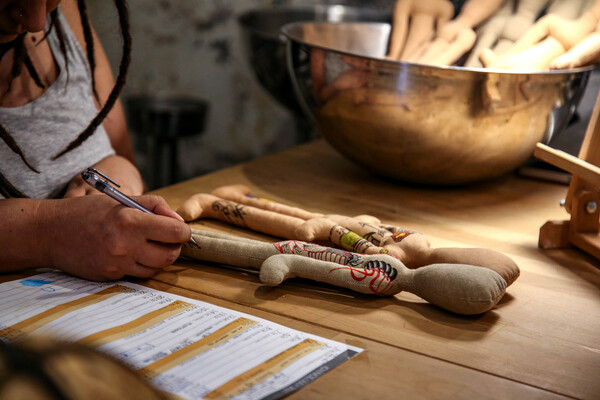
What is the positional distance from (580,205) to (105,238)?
0.67 meters

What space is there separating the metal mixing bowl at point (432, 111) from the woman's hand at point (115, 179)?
0.37 m

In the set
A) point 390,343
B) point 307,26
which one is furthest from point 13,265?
point 307,26

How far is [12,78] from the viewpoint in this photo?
92cm

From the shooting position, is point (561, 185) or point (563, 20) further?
point (561, 185)

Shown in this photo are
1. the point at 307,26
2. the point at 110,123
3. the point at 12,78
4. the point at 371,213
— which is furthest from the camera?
the point at 307,26

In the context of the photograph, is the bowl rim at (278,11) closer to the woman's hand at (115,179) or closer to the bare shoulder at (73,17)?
the bare shoulder at (73,17)

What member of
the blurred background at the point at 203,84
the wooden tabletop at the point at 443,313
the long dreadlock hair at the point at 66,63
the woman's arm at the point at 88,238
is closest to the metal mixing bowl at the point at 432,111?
the wooden tabletop at the point at 443,313

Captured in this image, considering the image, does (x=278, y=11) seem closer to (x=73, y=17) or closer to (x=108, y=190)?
(x=73, y=17)

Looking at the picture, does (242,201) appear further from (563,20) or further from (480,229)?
(563,20)

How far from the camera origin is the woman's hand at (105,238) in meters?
0.72

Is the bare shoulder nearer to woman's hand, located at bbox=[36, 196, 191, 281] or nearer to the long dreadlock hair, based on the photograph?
the long dreadlock hair

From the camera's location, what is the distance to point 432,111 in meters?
1.04

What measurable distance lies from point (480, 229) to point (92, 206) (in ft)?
1.95

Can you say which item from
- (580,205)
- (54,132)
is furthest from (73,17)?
(580,205)
